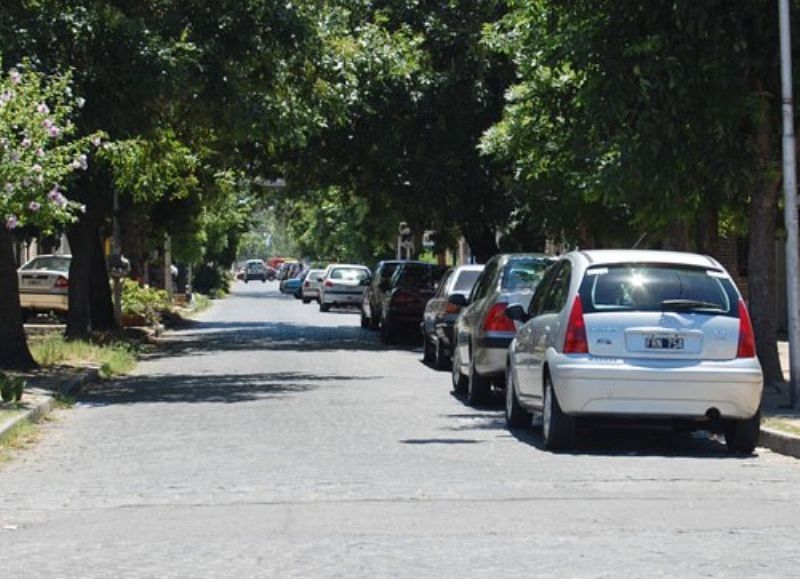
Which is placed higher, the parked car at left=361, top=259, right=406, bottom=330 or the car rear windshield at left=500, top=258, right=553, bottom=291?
the car rear windshield at left=500, top=258, right=553, bottom=291

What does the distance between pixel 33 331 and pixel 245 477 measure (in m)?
23.7

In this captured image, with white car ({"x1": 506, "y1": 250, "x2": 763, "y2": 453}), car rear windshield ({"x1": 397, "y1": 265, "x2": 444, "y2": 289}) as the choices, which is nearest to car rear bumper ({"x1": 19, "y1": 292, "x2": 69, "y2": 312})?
car rear windshield ({"x1": 397, "y1": 265, "x2": 444, "y2": 289})

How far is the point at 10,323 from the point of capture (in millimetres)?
21531

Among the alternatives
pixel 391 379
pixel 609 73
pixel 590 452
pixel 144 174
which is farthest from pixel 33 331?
pixel 590 452

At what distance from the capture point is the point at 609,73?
17125mm

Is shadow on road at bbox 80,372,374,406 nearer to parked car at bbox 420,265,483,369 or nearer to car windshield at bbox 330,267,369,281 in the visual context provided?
parked car at bbox 420,265,483,369

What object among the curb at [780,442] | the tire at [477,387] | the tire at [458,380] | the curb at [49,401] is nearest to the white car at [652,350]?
the curb at [780,442]

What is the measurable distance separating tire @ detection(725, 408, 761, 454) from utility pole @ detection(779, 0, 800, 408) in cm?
248

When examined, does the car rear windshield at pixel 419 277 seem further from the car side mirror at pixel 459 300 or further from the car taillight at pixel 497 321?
the car taillight at pixel 497 321

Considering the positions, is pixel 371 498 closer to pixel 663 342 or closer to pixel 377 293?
pixel 663 342

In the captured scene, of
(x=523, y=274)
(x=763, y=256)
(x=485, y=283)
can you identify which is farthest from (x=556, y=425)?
(x=485, y=283)

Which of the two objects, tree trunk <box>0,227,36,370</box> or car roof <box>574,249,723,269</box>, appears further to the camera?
tree trunk <box>0,227,36,370</box>

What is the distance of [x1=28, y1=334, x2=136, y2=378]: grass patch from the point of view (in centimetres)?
2333

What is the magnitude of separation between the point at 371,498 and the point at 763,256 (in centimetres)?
882
